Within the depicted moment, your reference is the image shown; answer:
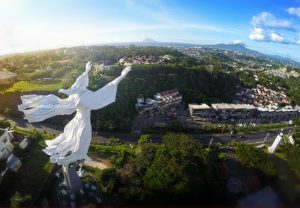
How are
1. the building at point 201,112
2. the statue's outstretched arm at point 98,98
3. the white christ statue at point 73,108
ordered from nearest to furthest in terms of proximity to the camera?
the white christ statue at point 73,108 → the statue's outstretched arm at point 98,98 → the building at point 201,112

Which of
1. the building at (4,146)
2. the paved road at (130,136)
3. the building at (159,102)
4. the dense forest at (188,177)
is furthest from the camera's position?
the building at (159,102)

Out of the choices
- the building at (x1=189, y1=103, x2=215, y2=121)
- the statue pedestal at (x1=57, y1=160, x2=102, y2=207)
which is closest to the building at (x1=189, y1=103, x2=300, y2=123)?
the building at (x1=189, y1=103, x2=215, y2=121)

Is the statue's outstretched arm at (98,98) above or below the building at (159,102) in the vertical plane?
above

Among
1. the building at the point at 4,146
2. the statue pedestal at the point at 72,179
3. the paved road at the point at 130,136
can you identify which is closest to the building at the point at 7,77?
the paved road at the point at 130,136

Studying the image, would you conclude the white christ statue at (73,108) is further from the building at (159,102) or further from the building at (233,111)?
the building at (233,111)

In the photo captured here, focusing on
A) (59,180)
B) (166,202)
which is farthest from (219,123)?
(59,180)

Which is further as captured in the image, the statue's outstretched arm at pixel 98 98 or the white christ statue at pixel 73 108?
the statue's outstretched arm at pixel 98 98

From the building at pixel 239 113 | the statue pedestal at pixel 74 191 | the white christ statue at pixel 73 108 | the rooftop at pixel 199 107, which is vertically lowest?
the building at pixel 239 113
